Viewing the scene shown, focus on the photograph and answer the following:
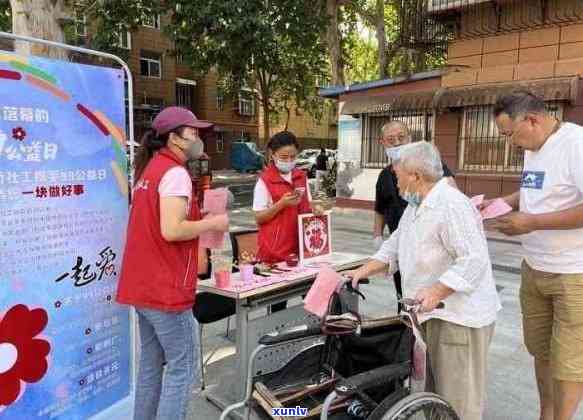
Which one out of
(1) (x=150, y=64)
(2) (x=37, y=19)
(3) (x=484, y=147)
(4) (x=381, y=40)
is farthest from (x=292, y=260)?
(1) (x=150, y=64)

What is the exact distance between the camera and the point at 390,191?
3074 mm

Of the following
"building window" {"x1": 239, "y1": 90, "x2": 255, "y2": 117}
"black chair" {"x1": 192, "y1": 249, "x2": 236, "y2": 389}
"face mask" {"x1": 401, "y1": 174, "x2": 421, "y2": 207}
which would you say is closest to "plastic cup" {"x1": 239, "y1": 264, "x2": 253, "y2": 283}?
"black chair" {"x1": 192, "y1": 249, "x2": 236, "y2": 389}

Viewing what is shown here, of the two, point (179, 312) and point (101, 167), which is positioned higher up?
point (101, 167)

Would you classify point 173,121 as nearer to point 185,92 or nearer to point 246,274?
point 246,274

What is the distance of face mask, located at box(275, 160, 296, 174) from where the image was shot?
285 centimetres

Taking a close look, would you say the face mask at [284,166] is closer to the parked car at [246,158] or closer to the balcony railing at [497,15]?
the balcony railing at [497,15]

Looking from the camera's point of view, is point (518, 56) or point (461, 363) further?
point (518, 56)

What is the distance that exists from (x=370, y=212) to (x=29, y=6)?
6510 mm

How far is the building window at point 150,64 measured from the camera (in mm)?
21469

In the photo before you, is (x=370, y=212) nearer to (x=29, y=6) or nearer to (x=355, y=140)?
(x=355, y=140)

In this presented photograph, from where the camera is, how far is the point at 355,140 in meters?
9.61

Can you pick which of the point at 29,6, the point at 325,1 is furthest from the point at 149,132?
the point at 325,1

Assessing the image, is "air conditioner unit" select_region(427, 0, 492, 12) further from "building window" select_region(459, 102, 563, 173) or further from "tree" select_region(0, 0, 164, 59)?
"tree" select_region(0, 0, 164, 59)

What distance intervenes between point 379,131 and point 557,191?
296 inches
